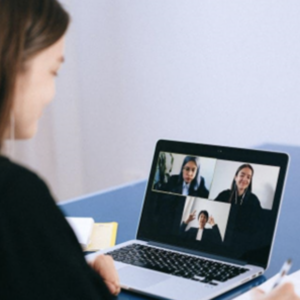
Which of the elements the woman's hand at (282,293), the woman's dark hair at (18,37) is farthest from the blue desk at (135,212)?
the woman's dark hair at (18,37)

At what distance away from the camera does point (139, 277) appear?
3.73ft

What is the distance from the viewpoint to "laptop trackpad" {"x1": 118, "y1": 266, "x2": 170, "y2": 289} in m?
1.11

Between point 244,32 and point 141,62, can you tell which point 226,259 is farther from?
point 141,62

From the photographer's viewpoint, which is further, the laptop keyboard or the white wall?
the white wall

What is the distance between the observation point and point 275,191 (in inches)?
47.6

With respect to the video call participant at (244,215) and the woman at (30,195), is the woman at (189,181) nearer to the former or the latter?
the video call participant at (244,215)

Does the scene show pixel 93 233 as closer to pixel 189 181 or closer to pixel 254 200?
pixel 189 181

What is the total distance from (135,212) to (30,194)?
0.80 metres

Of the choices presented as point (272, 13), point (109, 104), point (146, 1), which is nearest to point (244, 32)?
point (272, 13)

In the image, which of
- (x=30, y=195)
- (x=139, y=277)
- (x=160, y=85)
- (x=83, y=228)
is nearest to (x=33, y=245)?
(x=30, y=195)

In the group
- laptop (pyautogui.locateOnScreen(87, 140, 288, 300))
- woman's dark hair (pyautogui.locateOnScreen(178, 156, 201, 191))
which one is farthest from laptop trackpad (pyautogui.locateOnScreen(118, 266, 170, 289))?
woman's dark hair (pyautogui.locateOnScreen(178, 156, 201, 191))

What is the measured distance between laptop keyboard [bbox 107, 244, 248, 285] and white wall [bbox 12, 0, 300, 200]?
1.70 meters

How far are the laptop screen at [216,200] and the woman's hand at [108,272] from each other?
8.0 inches

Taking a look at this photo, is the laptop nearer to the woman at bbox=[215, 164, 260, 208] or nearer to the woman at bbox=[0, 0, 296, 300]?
the woman at bbox=[215, 164, 260, 208]
